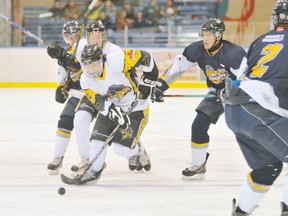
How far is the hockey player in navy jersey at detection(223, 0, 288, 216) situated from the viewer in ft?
10.1

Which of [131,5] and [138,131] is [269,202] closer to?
[138,131]

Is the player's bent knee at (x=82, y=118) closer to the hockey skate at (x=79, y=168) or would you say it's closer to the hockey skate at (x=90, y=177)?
the hockey skate at (x=79, y=168)

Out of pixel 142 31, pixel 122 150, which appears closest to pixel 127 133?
pixel 122 150

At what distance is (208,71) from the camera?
4.64m

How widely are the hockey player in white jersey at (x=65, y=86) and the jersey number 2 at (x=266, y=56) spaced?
192 centimetres

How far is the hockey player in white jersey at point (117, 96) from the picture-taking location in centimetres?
433

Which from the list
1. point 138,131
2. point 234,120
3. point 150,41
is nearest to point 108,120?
point 138,131

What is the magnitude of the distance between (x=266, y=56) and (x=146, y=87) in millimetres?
1482

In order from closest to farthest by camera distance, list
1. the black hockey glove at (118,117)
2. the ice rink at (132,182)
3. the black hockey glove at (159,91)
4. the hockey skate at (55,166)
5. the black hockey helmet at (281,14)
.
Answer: the black hockey helmet at (281,14)
the ice rink at (132,182)
the black hockey glove at (118,117)
the black hockey glove at (159,91)
the hockey skate at (55,166)

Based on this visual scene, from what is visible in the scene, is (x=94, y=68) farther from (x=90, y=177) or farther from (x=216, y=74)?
(x=216, y=74)

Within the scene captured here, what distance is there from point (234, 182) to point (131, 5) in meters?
8.57

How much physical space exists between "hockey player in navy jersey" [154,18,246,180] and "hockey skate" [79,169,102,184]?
53 centimetres

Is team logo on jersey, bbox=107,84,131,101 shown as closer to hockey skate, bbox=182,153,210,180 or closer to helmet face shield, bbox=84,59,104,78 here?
helmet face shield, bbox=84,59,104,78

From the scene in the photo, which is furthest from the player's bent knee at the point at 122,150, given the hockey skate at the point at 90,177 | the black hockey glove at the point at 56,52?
the black hockey glove at the point at 56,52
